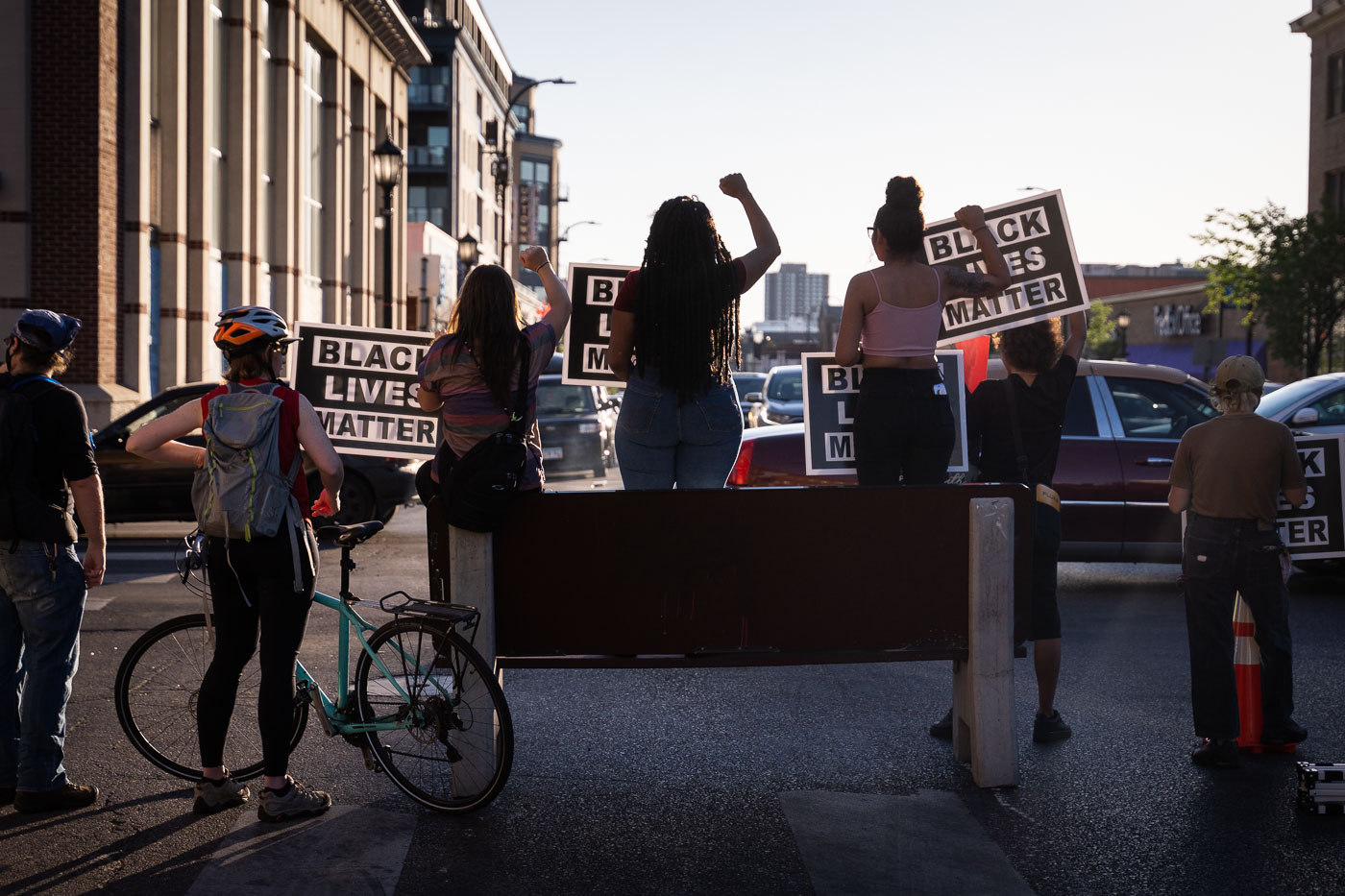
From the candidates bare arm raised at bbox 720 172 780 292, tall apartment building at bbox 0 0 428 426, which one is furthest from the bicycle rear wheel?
tall apartment building at bbox 0 0 428 426

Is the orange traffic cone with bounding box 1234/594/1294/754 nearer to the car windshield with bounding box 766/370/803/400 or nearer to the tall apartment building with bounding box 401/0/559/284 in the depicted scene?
the car windshield with bounding box 766/370/803/400

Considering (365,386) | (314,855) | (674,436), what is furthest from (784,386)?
(314,855)

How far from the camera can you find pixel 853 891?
441 centimetres

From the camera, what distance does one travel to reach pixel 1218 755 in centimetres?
589

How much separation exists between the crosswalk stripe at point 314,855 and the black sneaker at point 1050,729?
279 cm

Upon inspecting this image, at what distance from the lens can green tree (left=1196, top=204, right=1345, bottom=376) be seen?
39.0 metres

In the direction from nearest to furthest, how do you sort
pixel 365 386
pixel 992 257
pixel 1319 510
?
pixel 992 257 < pixel 1319 510 < pixel 365 386

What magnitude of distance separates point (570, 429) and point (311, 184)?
13.8 m

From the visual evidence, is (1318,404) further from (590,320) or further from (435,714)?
(435,714)

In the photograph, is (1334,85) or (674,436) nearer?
(674,436)

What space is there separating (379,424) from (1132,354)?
74.2 meters

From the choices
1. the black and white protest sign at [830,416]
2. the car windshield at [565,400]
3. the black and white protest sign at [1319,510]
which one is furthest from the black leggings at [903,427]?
the car windshield at [565,400]

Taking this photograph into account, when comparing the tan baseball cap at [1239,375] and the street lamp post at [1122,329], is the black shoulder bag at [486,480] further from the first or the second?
the street lamp post at [1122,329]

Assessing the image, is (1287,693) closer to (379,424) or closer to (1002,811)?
(1002,811)
